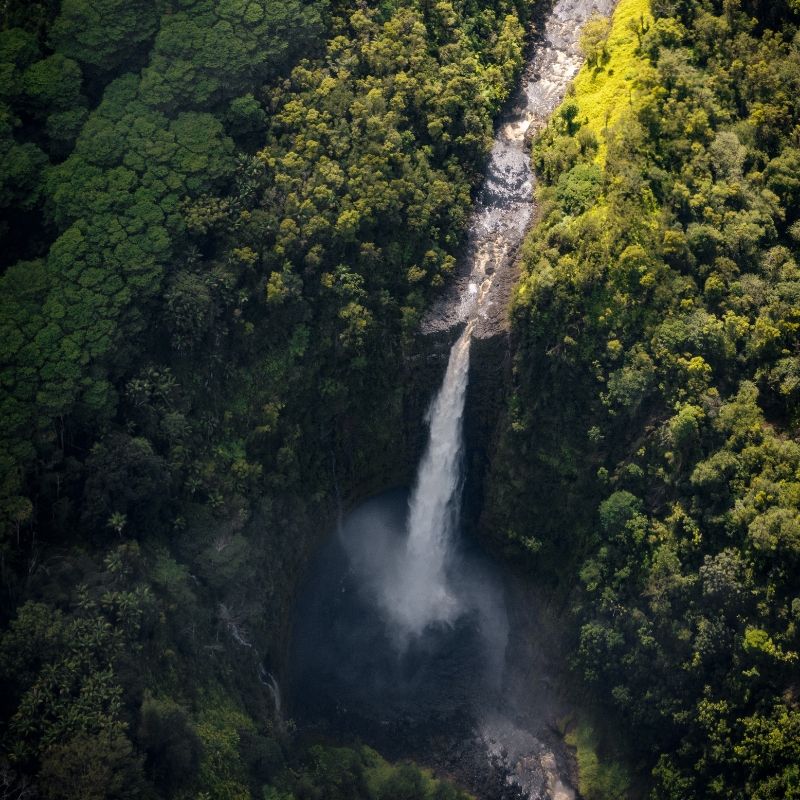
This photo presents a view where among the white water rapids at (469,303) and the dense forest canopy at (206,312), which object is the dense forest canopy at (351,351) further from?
the white water rapids at (469,303)

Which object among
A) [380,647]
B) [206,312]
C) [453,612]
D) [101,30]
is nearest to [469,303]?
[206,312]

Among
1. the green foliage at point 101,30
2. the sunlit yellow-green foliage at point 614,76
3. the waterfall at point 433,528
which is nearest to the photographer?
the green foliage at point 101,30

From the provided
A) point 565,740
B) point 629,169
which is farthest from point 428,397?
point 565,740

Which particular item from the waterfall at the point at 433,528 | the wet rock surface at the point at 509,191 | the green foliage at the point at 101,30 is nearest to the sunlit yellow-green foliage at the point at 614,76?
the wet rock surface at the point at 509,191

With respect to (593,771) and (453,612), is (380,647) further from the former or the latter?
(593,771)

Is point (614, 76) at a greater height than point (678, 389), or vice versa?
point (614, 76)

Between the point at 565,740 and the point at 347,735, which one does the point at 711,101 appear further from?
the point at 347,735
